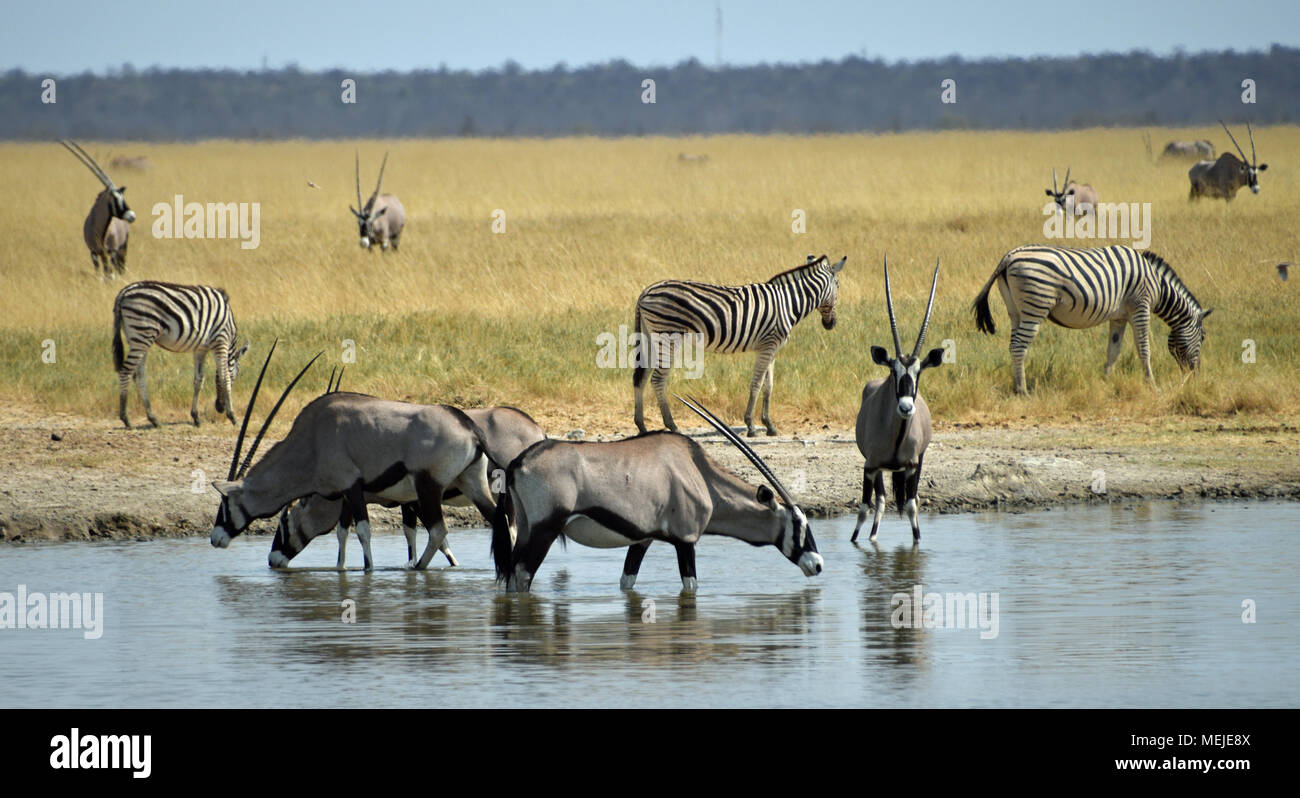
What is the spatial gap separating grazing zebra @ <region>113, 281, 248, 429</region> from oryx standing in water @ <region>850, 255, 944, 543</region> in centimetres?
551

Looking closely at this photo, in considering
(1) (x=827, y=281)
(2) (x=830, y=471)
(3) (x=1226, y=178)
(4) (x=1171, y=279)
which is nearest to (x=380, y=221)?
(1) (x=827, y=281)

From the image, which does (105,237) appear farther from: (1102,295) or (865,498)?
(865,498)

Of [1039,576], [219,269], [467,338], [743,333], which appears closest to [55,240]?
[219,269]

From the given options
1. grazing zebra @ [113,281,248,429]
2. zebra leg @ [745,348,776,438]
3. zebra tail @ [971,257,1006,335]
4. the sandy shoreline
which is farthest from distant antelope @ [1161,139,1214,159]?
grazing zebra @ [113,281,248,429]

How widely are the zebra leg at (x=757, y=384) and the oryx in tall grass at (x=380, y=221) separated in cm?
1023

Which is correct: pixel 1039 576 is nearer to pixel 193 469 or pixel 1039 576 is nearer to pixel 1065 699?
pixel 1065 699

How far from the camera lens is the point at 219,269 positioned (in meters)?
21.5

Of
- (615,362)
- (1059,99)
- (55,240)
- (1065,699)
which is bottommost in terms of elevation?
(1065,699)

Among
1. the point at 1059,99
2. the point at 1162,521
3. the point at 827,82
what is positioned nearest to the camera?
the point at 1162,521

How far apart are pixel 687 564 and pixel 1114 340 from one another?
7921 millimetres

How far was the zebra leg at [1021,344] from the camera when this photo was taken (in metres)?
14.1

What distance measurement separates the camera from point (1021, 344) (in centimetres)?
1432

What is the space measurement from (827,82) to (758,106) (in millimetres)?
6304

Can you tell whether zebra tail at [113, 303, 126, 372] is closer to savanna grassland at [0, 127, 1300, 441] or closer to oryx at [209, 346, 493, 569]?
savanna grassland at [0, 127, 1300, 441]
